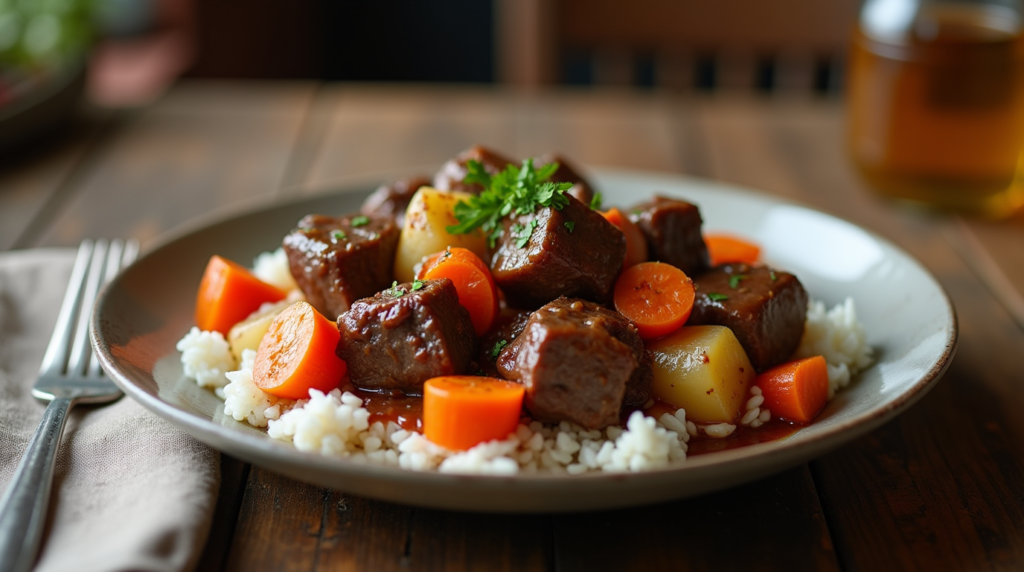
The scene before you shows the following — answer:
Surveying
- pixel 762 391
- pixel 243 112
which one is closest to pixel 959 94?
pixel 762 391

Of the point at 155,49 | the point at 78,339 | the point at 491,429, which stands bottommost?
the point at 155,49

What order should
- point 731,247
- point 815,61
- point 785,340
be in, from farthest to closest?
point 815,61, point 731,247, point 785,340

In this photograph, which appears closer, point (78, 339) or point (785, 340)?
point (785, 340)

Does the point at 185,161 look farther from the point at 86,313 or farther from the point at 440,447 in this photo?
the point at 440,447

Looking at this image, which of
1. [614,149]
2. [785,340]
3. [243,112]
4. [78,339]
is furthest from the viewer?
[243,112]

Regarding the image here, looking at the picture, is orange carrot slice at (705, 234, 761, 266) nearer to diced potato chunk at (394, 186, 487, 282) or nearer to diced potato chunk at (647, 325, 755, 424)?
diced potato chunk at (647, 325, 755, 424)

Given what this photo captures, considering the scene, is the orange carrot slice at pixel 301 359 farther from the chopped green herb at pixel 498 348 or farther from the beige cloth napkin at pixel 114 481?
the chopped green herb at pixel 498 348

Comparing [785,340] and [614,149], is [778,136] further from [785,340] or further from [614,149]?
[785,340]

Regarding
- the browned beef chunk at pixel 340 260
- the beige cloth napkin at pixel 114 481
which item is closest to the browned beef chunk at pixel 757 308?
the browned beef chunk at pixel 340 260
